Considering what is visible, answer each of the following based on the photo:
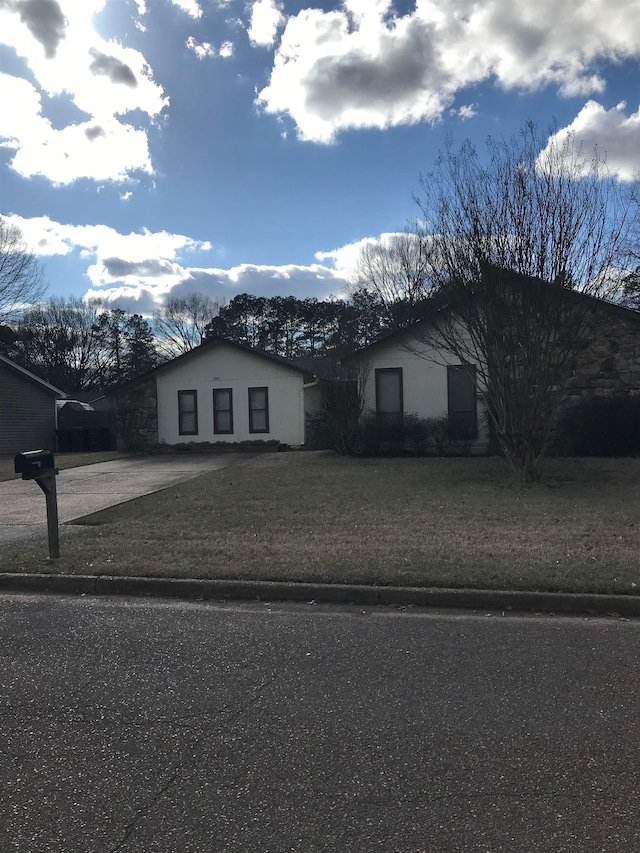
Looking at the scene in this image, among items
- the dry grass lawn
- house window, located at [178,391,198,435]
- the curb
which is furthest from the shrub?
house window, located at [178,391,198,435]

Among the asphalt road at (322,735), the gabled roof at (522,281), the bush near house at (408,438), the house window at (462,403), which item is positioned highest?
the gabled roof at (522,281)

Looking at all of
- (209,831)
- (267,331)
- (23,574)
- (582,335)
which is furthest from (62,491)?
(267,331)

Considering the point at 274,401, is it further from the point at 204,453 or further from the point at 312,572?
the point at 312,572

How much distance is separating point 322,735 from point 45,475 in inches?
203

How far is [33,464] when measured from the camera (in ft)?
23.4

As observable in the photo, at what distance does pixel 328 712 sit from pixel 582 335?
11.0 meters

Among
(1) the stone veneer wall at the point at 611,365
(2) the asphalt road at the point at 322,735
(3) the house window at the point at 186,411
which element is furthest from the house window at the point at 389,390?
(2) the asphalt road at the point at 322,735

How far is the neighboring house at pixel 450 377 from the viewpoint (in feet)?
58.0

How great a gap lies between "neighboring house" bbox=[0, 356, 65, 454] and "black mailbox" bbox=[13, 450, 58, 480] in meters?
23.1

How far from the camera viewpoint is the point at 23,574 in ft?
21.9

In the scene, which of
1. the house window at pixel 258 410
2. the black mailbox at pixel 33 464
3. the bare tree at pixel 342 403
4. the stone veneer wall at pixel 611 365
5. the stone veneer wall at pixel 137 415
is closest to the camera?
the black mailbox at pixel 33 464

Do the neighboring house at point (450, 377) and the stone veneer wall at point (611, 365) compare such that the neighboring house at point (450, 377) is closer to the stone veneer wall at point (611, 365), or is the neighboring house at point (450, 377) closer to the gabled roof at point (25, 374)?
the stone veneer wall at point (611, 365)

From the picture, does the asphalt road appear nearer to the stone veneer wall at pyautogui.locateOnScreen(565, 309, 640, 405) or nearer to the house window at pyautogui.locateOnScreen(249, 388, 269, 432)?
the stone veneer wall at pyautogui.locateOnScreen(565, 309, 640, 405)

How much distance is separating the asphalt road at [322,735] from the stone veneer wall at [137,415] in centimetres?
1969
